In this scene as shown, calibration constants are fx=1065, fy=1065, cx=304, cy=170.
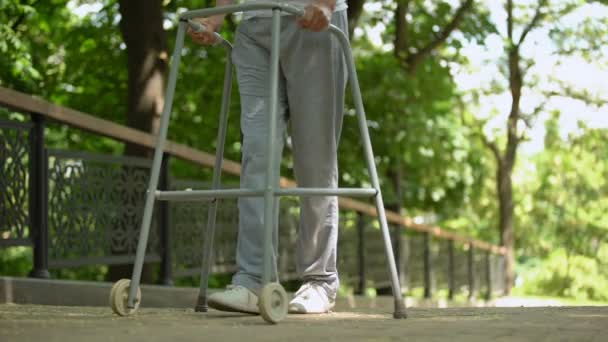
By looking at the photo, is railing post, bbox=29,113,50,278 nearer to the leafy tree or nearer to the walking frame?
the walking frame

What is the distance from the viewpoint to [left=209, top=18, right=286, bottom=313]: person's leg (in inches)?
141

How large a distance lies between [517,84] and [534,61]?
27.7 inches

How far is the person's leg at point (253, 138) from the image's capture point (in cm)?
359

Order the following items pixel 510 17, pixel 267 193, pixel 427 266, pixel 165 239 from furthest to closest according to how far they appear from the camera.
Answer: pixel 510 17 → pixel 427 266 → pixel 165 239 → pixel 267 193

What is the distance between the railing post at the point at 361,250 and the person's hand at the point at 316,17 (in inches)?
324

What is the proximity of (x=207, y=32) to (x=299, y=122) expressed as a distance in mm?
449

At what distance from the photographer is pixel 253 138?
3.61 m

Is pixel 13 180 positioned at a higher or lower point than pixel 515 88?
lower

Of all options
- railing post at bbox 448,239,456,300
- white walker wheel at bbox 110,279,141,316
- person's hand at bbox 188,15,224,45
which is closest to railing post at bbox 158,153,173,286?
person's hand at bbox 188,15,224,45

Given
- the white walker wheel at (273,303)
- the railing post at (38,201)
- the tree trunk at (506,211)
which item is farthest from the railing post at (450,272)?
the white walker wheel at (273,303)

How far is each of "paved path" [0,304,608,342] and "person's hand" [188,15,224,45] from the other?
96 cm

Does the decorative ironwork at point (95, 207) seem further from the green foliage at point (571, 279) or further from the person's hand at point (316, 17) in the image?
the green foliage at point (571, 279)

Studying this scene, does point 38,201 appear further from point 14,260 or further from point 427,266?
point 427,266

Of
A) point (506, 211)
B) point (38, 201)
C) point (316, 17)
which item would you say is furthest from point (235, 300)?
point (506, 211)
